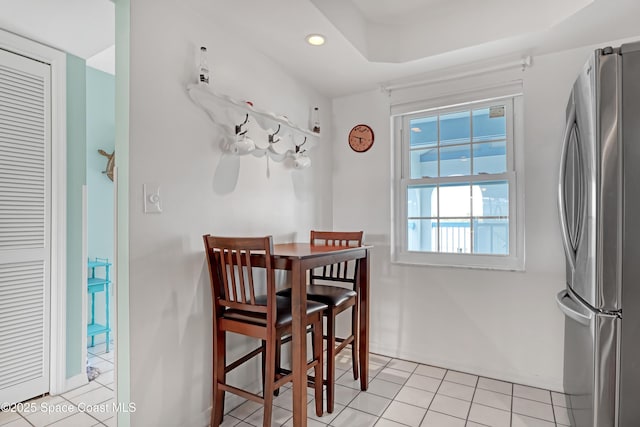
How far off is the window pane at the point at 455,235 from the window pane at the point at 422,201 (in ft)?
0.43

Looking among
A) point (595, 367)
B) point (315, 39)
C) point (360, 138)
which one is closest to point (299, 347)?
point (595, 367)

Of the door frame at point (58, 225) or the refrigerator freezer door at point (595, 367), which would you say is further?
the door frame at point (58, 225)

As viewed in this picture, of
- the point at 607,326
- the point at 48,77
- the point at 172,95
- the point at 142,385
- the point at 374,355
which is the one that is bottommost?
the point at 374,355

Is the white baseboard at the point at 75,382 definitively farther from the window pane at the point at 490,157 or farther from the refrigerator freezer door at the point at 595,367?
the window pane at the point at 490,157

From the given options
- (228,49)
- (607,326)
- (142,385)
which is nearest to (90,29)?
(228,49)

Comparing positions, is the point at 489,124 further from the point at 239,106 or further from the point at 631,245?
the point at 239,106

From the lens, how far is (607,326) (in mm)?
1397

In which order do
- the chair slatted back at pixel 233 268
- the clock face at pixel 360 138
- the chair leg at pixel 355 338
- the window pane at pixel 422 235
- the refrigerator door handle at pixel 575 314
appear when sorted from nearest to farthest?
the refrigerator door handle at pixel 575 314, the chair slatted back at pixel 233 268, the chair leg at pixel 355 338, the window pane at pixel 422 235, the clock face at pixel 360 138

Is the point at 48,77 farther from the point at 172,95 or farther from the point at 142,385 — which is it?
the point at 142,385

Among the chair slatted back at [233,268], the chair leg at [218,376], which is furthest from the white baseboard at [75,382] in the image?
the chair slatted back at [233,268]

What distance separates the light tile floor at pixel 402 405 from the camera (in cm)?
198

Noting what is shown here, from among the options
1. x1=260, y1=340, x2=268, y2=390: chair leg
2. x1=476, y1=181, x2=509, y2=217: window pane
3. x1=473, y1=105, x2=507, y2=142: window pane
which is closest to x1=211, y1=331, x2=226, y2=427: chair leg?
x1=260, y1=340, x2=268, y2=390: chair leg

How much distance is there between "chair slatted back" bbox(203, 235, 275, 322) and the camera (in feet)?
5.38

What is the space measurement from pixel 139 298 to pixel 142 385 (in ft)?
Answer: 1.30
